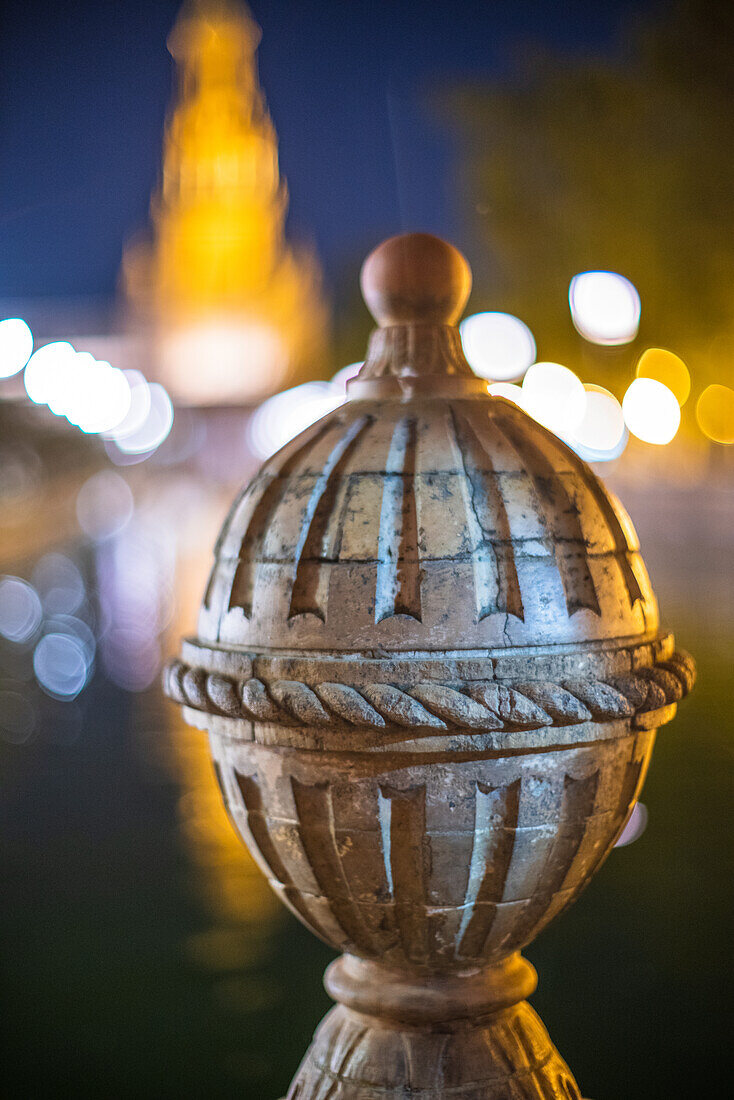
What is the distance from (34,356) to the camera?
28.2ft

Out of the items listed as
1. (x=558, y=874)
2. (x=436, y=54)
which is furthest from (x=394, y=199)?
(x=558, y=874)

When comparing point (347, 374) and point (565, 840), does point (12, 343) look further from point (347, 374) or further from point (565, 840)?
point (347, 374)

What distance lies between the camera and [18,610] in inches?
Answer: 524

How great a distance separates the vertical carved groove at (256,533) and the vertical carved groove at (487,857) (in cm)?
66

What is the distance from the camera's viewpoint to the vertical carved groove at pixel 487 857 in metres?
2.27

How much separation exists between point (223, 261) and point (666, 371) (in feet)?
131

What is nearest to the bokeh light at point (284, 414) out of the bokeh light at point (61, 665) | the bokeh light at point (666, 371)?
the bokeh light at point (666, 371)

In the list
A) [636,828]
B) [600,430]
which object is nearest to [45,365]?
[636,828]

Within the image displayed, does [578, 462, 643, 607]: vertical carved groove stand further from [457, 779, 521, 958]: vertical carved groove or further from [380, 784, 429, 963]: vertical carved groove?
[380, 784, 429, 963]: vertical carved groove

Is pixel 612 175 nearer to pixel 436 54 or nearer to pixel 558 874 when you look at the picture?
pixel 436 54

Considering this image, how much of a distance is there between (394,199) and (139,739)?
4.31 metres

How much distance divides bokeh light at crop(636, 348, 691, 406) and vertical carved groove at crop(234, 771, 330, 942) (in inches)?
516

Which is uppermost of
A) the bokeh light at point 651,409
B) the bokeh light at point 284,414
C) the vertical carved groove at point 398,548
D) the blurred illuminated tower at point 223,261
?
the blurred illuminated tower at point 223,261

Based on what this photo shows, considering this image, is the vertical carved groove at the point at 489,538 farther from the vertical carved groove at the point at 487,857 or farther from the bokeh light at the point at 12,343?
the bokeh light at the point at 12,343
